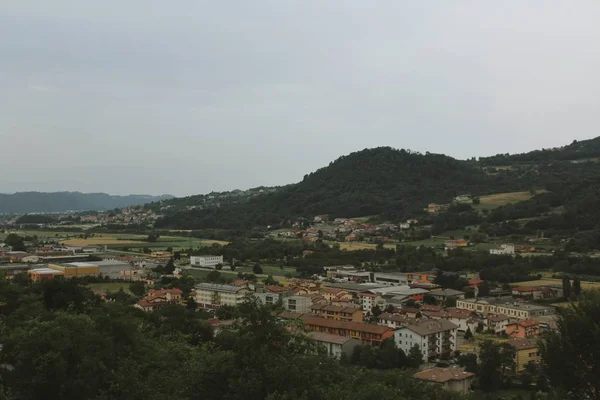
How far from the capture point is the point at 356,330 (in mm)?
21422

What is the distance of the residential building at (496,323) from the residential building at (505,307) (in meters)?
1.46

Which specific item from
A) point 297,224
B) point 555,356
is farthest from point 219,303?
point 297,224

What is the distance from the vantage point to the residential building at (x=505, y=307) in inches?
1003

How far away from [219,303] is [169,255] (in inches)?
728

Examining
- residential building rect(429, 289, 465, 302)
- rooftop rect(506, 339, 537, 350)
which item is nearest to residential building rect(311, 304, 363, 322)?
residential building rect(429, 289, 465, 302)

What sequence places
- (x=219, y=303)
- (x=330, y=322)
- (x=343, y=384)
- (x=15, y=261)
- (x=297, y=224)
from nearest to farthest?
(x=343, y=384), (x=330, y=322), (x=219, y=303), (x=15, y=261), (x=297, y=224)

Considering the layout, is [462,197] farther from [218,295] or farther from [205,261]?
[218,295]

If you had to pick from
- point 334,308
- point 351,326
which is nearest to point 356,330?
point 351,326

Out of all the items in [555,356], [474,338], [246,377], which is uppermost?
[246,377]

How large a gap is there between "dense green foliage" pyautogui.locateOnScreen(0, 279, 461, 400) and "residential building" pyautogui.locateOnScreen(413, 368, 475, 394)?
5.02m

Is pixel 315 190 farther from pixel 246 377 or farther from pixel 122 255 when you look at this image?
pixel 246 377

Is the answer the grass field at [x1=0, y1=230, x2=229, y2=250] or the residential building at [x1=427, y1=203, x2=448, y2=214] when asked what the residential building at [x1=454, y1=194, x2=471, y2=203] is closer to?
the residential building at [x1=427, y1=203, x2=448, y2=214]

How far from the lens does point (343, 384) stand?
858cm

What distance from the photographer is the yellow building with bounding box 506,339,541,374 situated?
1800 cm
